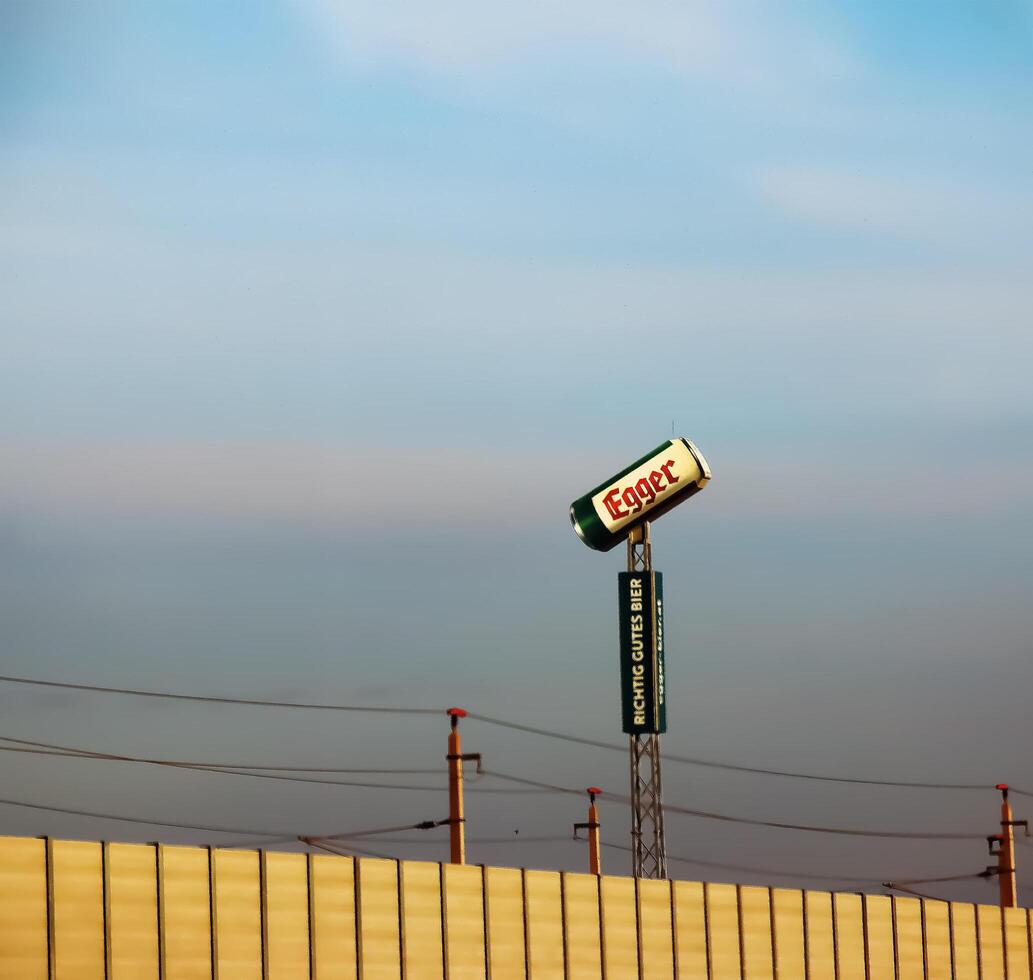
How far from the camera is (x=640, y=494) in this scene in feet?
192

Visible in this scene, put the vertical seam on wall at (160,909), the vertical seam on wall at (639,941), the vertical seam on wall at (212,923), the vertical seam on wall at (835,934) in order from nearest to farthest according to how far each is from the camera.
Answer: the vertical seam on wall at (160,909)
the vertical seam on wall at (212,923)
the vertical seam on wall at (639,941)
the vertical seam on wall at (835,934)

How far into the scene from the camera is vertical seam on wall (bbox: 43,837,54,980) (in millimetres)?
30047

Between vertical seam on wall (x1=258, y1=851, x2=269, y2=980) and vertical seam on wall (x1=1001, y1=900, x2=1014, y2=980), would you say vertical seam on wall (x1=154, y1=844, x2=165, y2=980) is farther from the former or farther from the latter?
vertical seam on wall (x1=1001, y1=900, x2=1014, y2=980)

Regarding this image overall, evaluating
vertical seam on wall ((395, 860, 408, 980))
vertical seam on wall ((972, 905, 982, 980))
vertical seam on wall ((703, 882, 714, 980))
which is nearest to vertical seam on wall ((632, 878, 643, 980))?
vertical seam on wall ((703, 882, 714, 980))

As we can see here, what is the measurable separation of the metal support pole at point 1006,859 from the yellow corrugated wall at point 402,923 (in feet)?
30.2

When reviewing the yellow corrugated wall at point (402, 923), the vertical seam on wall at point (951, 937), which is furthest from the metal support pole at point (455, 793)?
the vertical seam on wall at point (951, 937)

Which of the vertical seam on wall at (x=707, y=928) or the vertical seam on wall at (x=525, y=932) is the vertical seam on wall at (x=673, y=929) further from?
the vertical seam on wall at (x=525, y=932)

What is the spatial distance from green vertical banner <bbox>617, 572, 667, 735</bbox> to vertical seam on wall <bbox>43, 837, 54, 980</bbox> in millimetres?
28789

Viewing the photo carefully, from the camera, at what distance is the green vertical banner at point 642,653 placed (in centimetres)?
5706

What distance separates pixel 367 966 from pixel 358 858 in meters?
1.98

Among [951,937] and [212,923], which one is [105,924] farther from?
[951,937]

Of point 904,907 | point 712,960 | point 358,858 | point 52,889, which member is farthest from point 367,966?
point 904,907

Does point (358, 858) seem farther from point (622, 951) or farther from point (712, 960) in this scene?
point (712, 960)

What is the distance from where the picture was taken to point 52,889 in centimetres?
3020
